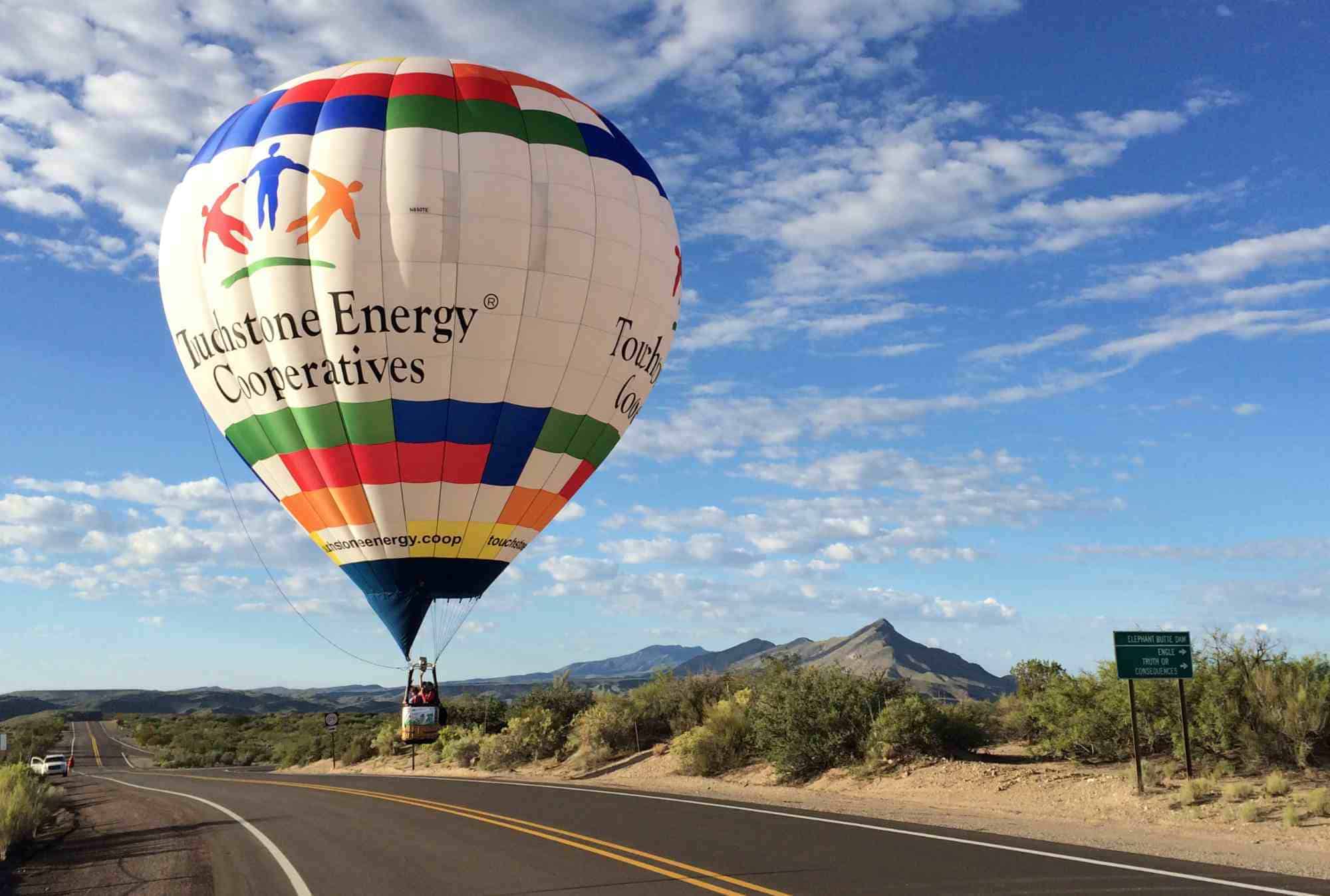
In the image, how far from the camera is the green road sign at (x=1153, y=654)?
19.8 metres

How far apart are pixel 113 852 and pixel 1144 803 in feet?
59.7

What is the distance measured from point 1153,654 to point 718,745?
Result: 13.1m

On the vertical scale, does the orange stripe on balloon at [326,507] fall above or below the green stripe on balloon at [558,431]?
below

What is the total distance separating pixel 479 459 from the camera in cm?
2383

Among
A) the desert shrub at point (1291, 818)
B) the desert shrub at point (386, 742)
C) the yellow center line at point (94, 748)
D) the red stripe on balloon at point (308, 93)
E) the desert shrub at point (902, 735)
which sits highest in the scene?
the red stripe on balloon at point (308, 93)

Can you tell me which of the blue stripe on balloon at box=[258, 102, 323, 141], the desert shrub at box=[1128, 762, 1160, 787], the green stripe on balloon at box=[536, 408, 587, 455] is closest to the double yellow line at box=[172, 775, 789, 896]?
the green stripe on balloon at box=[536, 408, 587, 455]

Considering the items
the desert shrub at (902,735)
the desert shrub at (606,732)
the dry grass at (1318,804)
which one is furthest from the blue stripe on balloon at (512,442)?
the dry grass at (1318,804)

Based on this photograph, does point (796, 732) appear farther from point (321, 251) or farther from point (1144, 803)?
point (321, 251)

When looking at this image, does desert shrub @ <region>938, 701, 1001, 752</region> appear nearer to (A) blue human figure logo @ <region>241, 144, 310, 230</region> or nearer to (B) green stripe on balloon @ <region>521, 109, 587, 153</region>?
(B) green stripe on balloon @ <region>521, 109, 587, 153</region>

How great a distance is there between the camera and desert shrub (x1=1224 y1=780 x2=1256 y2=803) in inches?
696

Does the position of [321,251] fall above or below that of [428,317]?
above

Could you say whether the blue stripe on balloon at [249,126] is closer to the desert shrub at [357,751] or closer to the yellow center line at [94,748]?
the desert shrub at [357,751]

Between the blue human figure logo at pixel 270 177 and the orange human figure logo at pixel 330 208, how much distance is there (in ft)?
1.95

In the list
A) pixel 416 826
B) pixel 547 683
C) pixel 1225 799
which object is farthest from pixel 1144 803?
pixel 547 683
